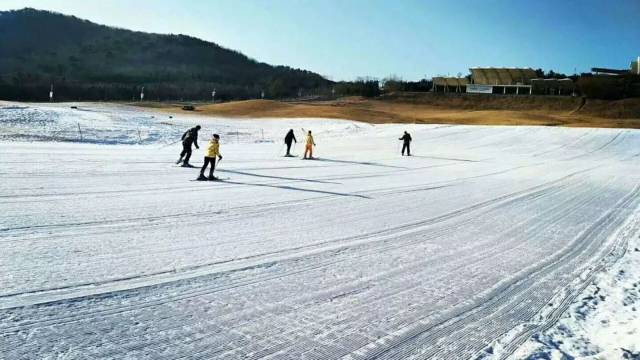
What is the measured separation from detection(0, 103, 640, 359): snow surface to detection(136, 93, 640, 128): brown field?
48158 millimetres

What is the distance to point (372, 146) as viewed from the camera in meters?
36.9

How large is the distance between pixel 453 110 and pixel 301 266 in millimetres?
87197

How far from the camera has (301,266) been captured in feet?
25.2

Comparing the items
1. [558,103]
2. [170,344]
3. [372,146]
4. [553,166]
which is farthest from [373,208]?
[558,103]

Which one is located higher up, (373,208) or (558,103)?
(558,103)

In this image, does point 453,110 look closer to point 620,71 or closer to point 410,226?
point 620,71

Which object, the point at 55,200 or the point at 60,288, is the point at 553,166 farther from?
the point at 60,288

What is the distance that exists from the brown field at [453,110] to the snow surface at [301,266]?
48.2 meters

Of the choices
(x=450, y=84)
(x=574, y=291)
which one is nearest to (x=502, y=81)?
(x=450, y=84)

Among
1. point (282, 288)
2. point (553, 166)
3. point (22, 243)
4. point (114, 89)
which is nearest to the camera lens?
point (282, 288)

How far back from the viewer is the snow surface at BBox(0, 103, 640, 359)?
525 centimetres

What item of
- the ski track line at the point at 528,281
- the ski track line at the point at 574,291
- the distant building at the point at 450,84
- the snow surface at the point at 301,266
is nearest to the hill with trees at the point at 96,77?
the distant building at the point at 450,84

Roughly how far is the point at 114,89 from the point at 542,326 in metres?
124

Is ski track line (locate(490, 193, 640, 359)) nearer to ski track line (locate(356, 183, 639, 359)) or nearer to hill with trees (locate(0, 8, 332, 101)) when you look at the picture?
ski track line (locate(356, 183, 639, 359))
